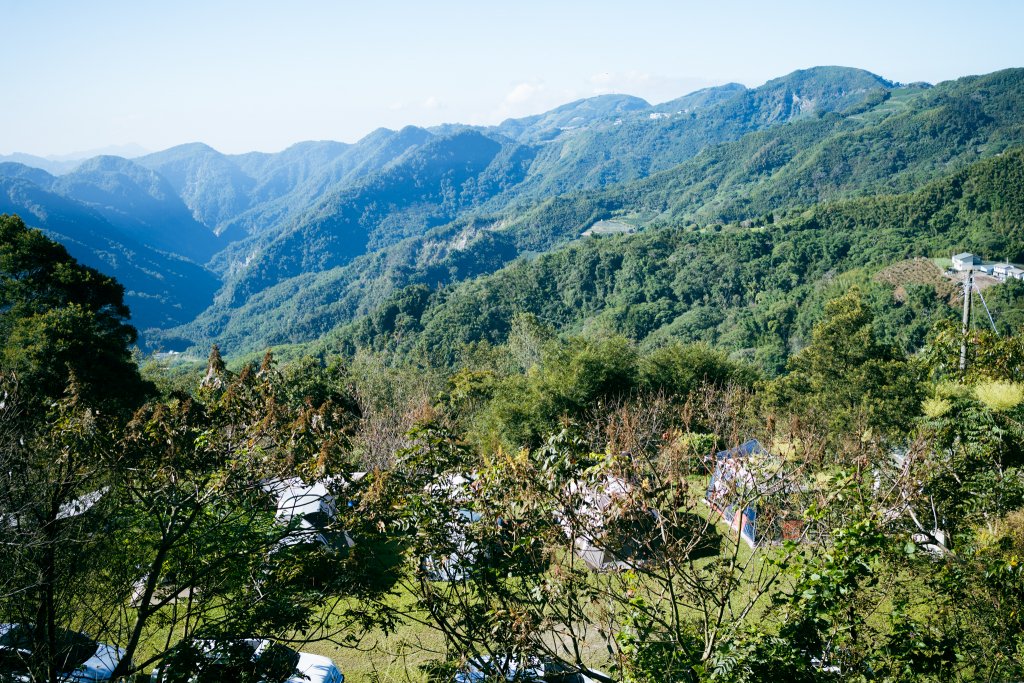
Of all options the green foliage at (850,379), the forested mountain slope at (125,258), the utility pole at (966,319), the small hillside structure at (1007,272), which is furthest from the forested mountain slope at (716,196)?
the utility pole at (966,319)

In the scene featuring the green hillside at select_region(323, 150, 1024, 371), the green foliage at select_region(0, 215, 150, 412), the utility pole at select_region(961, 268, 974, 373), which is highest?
the green foliage at select_region(0, 215, 150, 412)

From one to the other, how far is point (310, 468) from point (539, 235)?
153m

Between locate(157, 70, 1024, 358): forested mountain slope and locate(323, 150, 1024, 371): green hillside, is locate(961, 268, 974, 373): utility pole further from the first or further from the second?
locate(157, 70, 1024, 358): forested mountain slope

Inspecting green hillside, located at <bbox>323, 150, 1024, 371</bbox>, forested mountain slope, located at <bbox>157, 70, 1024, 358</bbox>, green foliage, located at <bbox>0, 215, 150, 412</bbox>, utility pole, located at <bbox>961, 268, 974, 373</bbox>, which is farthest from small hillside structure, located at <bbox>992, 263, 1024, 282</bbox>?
green foliage, located at <bbox>0, 215, 150, 412</bbox>

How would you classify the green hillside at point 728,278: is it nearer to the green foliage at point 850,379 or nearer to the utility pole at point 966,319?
the green foliage at point 850,379

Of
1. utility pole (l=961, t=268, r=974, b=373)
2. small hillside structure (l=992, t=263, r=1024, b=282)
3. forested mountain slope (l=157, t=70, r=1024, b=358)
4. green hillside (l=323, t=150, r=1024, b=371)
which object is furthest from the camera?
forested mountain slope (l=157, t=70, r=1024, b=358)

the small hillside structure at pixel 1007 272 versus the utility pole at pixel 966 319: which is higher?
the utility pole at pixel 966 319

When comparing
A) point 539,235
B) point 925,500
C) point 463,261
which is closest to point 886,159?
point 539,235

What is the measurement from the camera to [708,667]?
3.97m

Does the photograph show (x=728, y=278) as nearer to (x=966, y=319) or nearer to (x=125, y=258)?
(x=966, y=319)

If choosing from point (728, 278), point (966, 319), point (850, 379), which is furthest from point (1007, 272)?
point (966, 319)

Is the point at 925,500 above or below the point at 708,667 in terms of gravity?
below

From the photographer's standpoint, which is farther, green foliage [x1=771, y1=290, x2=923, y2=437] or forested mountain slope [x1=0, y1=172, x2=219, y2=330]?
forested mountain slope [x1=0, y1=172, x2=219, y2=330]

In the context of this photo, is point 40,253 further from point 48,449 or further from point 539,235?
point 539,235
